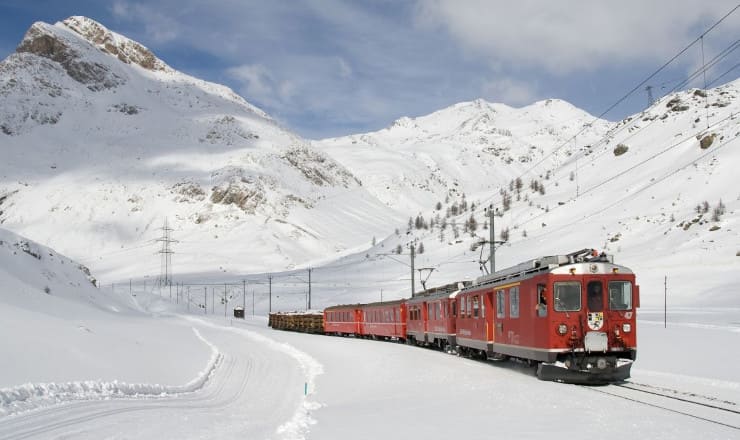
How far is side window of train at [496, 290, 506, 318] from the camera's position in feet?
78.0

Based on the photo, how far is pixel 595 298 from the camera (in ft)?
65.5

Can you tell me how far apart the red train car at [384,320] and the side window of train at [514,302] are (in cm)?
2130

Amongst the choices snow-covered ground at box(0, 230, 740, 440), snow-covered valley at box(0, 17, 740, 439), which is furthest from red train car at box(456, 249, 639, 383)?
snow-covered valley at box(0, 17, 740, 439)

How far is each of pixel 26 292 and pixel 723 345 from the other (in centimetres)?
2823

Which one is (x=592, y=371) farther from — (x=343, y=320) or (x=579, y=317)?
(x=343, y=320)

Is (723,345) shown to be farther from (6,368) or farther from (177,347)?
(6,368)

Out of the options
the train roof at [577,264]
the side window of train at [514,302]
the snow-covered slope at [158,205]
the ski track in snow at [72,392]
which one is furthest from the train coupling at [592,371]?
the snow-covered slope at [158,205]

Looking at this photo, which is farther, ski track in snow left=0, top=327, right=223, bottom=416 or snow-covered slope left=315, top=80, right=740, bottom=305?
snow-covered slope left=315, top=80, right=740, bottom=305

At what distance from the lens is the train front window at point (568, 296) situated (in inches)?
779

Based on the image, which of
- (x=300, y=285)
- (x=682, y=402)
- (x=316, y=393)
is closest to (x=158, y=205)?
(x=300, y=285)

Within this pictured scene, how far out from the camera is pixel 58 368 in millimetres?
16141

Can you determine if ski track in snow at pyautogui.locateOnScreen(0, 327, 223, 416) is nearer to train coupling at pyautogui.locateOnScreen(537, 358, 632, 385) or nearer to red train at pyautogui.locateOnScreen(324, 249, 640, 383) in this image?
red train at pyautogui.locateOnScreen(324, 249, 640, 383)

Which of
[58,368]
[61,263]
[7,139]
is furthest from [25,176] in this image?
[58,368]

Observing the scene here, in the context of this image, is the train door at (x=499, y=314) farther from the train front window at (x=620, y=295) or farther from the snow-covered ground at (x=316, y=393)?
the train front window at (x=620, y=295)
